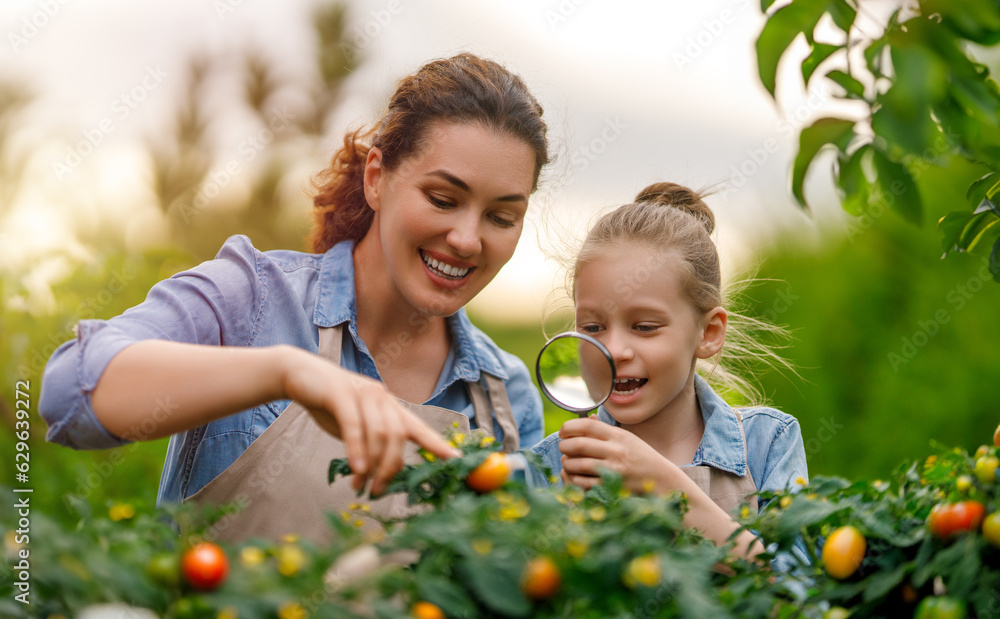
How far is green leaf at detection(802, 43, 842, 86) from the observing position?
3.24 feet

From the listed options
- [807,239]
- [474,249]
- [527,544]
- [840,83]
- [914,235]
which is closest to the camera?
[527,544]

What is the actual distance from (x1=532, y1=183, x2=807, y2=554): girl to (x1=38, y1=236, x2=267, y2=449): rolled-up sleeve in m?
0.82

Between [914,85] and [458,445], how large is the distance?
762 mm

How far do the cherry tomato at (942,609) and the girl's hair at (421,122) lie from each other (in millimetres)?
1489

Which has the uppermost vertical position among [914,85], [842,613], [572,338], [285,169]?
[285,169]

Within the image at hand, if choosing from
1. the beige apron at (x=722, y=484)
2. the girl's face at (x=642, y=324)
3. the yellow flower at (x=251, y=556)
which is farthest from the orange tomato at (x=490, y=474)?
the beige apron at (x=722, y=484)

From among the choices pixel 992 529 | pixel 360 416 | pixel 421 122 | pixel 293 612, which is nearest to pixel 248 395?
pixel 360 416

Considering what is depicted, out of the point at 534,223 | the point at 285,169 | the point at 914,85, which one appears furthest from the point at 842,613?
the point at 285,169

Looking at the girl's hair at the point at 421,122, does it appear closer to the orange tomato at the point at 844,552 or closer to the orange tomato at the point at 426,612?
the orange tomato at the point at 844,552

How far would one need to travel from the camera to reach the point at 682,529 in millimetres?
1077

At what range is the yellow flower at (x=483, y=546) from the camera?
0.82 meters

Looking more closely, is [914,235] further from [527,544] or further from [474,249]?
[527,544]

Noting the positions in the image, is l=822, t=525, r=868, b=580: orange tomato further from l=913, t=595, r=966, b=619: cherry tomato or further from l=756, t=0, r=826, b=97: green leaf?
l=756, t=0, r=826, b=97: green leaf

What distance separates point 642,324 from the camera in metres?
1.78
